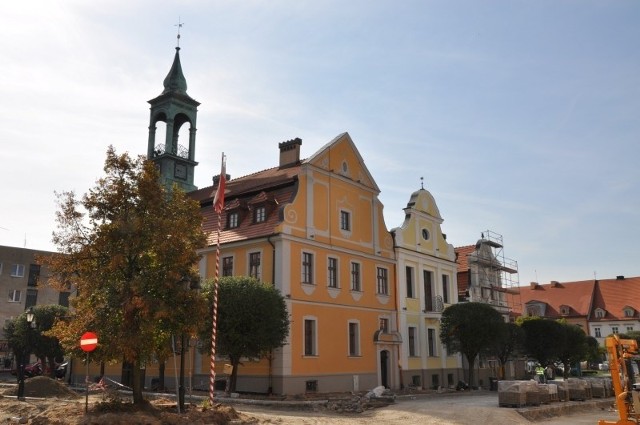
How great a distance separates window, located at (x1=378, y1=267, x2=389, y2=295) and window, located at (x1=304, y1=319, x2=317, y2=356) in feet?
22.2

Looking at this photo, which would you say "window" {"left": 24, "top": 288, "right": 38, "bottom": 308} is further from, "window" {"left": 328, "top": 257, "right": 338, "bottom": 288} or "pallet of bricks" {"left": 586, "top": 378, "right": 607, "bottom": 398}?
"pallet of bricks" {"left": 586, "top": 378, "right": 607, "bottom": 398}

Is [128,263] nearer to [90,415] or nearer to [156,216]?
[156,216]

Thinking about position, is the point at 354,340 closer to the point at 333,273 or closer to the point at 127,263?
the point at 333,273

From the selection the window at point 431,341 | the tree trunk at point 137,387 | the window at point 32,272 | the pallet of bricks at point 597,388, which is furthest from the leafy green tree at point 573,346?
the window at point 32,272

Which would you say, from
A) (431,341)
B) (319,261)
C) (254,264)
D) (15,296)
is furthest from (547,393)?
(15,296)

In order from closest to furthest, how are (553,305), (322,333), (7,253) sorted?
(322,333), (7,253), (553,305)

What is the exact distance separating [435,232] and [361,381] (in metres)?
13.6

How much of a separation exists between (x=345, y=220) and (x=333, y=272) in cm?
333

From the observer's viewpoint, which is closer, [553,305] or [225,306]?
[225,306]

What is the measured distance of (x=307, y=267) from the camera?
30.7m

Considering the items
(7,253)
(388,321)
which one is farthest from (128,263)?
(7,253)

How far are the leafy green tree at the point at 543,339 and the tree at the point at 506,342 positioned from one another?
2003 mm

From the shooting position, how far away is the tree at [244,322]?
25297mm

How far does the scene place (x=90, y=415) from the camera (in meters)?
16.1
